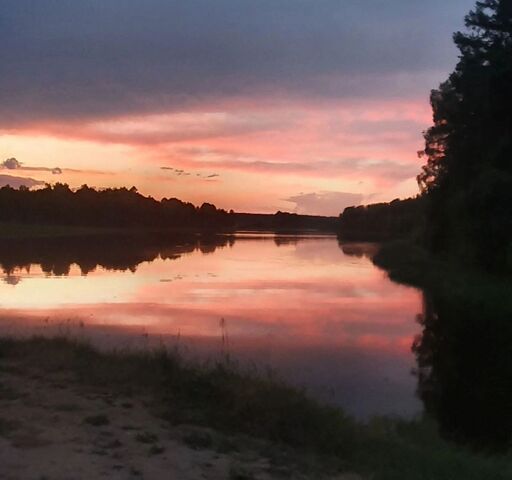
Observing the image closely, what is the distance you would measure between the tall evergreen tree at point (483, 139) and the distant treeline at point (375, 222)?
67.0 m

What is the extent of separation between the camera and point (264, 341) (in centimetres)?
2092

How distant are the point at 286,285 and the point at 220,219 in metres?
147

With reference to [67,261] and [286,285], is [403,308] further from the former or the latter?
[67,261]

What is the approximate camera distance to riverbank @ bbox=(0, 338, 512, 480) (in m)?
7.95

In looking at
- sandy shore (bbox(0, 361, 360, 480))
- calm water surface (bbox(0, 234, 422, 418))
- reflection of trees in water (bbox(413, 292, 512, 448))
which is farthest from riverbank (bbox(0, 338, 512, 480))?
calm water surface (bbox(0, 234, 422, 418))

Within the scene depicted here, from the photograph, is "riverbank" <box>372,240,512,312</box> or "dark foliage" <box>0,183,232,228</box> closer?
"riverbank" <box>372,240,512,312</box>

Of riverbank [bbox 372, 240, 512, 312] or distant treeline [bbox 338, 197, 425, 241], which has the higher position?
distant treeline [bbox 338, 197, 425, 241]

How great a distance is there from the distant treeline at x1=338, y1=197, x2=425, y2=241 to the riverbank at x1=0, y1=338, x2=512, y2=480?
95.7 metres

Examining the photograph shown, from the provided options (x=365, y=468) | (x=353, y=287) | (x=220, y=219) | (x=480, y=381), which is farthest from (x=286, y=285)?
Answer: (x=220, y=219)

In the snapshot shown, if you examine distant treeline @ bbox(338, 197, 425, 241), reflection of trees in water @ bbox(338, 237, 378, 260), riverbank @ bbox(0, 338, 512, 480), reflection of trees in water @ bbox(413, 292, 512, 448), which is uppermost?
distant treeline @ bbox(338, 197, 425, 241)

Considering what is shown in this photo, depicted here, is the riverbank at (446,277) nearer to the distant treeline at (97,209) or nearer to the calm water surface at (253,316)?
the calm water surface at (253,316)

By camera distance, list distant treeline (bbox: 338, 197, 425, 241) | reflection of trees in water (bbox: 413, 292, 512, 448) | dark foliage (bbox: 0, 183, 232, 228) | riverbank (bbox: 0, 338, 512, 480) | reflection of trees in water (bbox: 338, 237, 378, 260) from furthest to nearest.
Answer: dark foliage (bbox: 0, 183, 232, 228), distant treeline (bbox: 338, 197, 425, 241), reflection of trees in water (bbox: 338, 237, 378, 260), reflection of trees in water (bbox: 413, 292, 512, 448), riverbank (bbox: 0, 338, 512, 480)

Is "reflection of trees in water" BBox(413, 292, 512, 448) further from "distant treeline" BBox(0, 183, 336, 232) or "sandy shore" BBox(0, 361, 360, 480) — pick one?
"distant treeline" BBox(0, 183, 336, 232)

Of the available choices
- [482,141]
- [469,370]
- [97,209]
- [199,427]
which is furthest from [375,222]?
[199,427]
